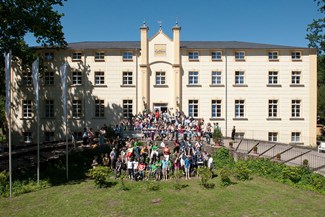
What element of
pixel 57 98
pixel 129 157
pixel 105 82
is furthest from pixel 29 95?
pixel 129 157

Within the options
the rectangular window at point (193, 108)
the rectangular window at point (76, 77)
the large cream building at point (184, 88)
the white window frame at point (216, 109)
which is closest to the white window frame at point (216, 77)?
the large cream building at point (184, 88)

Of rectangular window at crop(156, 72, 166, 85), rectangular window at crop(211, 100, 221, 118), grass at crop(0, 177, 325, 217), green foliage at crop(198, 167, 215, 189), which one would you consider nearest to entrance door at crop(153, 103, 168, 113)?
rectangular window at crop(156, 72, 166, 85)

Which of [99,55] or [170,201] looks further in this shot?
[99,55]

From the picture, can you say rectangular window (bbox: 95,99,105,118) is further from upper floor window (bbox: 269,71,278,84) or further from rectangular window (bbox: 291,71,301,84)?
rectangular window (bbox: 291,71,301,84)

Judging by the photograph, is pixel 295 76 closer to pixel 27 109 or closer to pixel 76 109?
pixel 76 109

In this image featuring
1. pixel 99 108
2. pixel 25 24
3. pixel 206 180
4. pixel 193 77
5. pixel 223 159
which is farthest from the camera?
pixel 193 77

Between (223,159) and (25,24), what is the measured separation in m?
20.8

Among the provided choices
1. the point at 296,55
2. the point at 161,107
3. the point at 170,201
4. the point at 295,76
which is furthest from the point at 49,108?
the point at 296,55

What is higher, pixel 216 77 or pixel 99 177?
pixel 216 77

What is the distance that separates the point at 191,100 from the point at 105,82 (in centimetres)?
1040

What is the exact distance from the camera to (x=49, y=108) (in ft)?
119

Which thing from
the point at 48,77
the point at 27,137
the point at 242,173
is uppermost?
the point at 48,77

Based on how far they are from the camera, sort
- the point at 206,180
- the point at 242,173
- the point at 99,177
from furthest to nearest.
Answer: the point at 242,173, the point at 99,177, the point at 206,180

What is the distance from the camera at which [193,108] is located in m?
35.9
